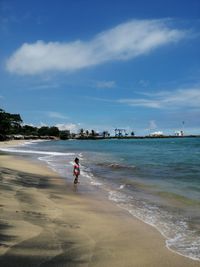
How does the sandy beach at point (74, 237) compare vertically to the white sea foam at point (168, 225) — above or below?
above

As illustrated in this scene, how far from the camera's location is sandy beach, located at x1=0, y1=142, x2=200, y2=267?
6199 mm

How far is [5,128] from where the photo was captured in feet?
406

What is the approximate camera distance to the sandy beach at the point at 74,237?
20.3ft

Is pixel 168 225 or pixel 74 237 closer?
pixel 74 237

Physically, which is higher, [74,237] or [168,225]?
[74,237]

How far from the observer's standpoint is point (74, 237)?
24.8 feet

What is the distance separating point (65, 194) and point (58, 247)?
25.4ft

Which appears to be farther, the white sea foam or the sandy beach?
the white sea foam

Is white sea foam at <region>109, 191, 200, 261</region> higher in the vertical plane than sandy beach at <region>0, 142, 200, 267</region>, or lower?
lower

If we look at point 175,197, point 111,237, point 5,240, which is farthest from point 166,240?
point 175,197

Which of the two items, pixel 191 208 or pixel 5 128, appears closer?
pixel 191 208

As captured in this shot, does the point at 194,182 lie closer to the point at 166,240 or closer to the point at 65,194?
the point at 65,194

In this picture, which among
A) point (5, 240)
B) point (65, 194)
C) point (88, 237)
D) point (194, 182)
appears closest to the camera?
point (5, 240)

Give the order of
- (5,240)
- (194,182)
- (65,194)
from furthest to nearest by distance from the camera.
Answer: (194,182), (65,194), (5,240)
